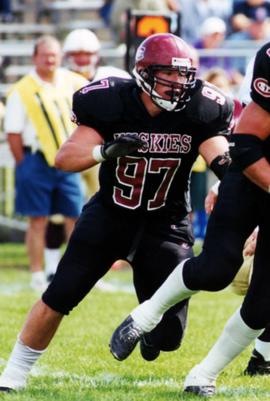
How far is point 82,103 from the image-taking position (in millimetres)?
4602

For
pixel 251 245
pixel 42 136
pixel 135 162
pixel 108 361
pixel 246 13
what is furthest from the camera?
pixel 246 13

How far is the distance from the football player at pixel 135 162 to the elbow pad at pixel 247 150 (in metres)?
0.30

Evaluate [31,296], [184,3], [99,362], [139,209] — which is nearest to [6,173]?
[184,3]

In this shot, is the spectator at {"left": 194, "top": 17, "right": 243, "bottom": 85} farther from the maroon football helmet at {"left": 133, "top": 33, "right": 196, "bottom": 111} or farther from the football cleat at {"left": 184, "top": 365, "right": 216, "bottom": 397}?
the football cleat at {"left": 184, "top": 365, "right": 216, "bottom": 397}

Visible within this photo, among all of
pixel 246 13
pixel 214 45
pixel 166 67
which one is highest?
pixel 166 67

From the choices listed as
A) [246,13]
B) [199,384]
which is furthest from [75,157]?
[246,13]

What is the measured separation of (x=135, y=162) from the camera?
15.3 ft

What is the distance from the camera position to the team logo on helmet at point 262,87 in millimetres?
4250

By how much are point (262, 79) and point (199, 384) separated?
1193mm

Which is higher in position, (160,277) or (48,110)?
(160,277)

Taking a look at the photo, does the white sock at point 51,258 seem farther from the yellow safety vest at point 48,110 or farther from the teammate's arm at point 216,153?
the teammate's arm at point 216,153

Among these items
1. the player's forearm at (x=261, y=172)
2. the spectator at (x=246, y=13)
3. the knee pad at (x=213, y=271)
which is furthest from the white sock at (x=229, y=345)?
the spectator at (x=246, y=13)

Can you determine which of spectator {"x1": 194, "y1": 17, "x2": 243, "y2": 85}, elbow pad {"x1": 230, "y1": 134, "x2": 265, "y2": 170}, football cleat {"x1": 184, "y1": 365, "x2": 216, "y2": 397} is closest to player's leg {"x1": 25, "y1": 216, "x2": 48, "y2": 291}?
spectator {"x1": 194, "y1": 17, "x2": 243, "y2": 85}

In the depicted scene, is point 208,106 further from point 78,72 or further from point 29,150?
point 78,72
